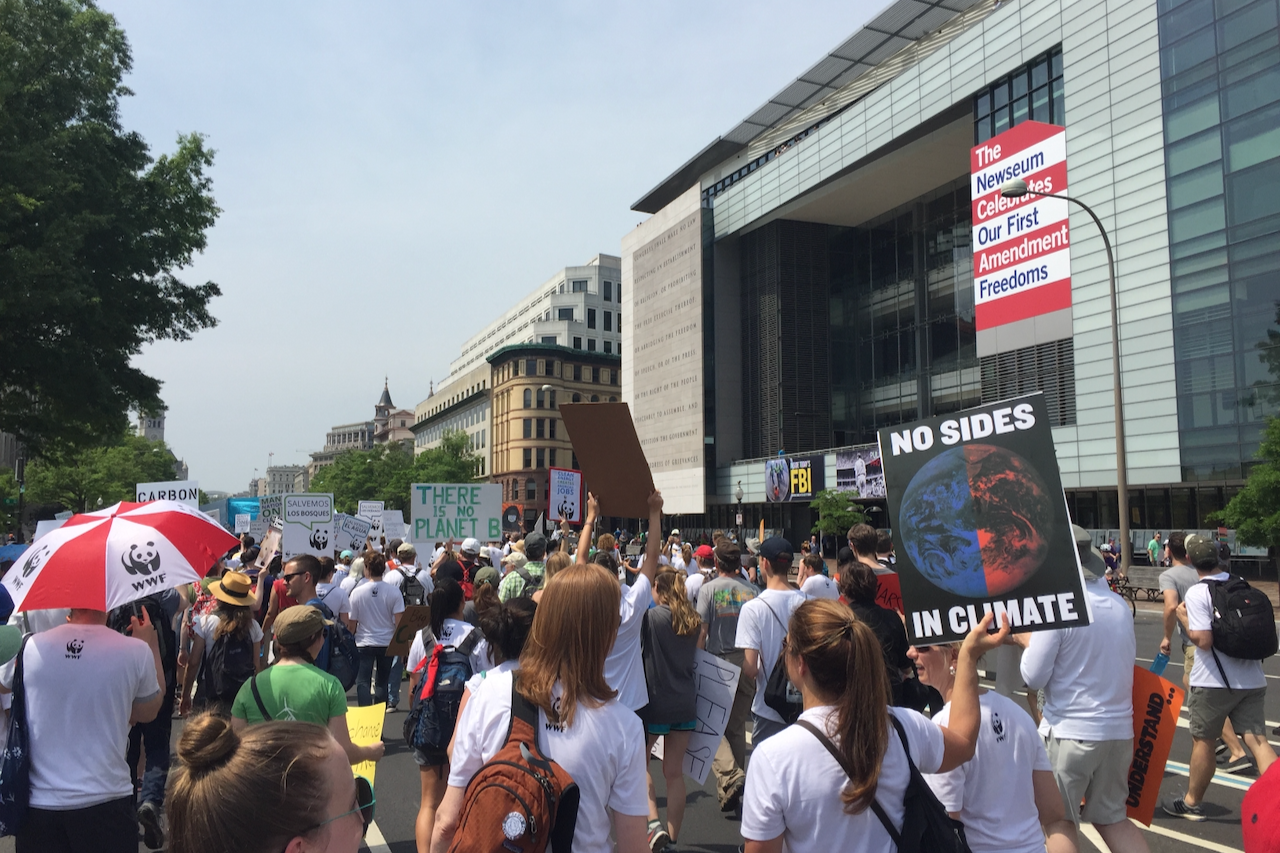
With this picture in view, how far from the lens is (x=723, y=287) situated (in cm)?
5997

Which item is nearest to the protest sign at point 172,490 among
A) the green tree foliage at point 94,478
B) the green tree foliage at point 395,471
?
the green tree foliage at point 94,478

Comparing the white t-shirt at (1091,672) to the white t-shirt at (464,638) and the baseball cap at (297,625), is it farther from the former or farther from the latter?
the baseball cap at (297,625)

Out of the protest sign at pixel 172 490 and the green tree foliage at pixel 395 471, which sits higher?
the green tree foliage at pixel 395 471

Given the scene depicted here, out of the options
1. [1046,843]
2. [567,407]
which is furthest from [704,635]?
[1046,843]

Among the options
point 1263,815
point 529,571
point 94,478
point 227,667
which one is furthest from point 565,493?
point 94,478

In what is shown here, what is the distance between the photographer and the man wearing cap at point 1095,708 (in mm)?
4488

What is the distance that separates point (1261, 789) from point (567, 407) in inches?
196

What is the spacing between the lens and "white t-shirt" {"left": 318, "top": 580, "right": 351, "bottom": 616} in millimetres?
10344

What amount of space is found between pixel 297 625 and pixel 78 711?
36.1 inches

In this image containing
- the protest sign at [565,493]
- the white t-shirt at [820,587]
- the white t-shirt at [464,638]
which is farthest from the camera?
the protest sign at [565,493]

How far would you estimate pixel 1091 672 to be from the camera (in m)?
4.49

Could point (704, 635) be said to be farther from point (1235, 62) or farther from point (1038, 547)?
point (1235, 62)

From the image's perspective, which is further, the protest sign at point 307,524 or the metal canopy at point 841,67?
the metal canopy at point 841,67

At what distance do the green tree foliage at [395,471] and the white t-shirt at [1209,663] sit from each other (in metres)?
85.5
